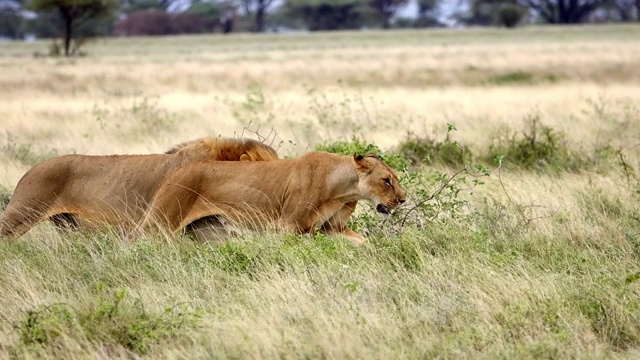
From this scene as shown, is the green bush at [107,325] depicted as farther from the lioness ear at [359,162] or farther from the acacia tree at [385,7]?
the acacia tree at [385,7]

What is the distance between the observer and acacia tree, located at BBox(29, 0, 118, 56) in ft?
150

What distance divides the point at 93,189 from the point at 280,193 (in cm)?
133

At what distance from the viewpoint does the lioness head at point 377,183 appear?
7.00 meters

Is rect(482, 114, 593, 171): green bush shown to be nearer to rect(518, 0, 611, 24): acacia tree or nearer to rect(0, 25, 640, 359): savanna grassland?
rect(0, 25, 640, 359): savanna grassland

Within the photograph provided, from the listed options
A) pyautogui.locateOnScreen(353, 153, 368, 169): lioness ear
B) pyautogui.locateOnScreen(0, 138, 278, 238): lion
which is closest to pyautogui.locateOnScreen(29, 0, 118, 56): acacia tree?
pyautogui.locateOnScreen(0, 138, 278, 238): lion

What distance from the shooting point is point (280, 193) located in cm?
707

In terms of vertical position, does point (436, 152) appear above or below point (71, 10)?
below

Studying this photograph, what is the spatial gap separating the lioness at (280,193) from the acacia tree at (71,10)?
3873 cm

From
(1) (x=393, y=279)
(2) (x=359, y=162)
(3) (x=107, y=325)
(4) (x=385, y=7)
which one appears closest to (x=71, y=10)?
(2) (x=359, y=162)

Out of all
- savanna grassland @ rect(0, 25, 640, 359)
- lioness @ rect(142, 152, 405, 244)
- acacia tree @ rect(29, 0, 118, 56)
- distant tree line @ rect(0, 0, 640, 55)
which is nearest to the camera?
savanna grassland @ rect(0, 25, 640, 359)

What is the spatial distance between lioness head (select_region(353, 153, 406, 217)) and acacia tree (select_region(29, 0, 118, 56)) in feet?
128

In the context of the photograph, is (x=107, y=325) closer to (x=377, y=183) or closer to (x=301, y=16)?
(x=377, y=183)

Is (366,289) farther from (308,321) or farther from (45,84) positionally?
(45,84)

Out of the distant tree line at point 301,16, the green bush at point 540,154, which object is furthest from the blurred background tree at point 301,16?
the green bush at point 540,154
